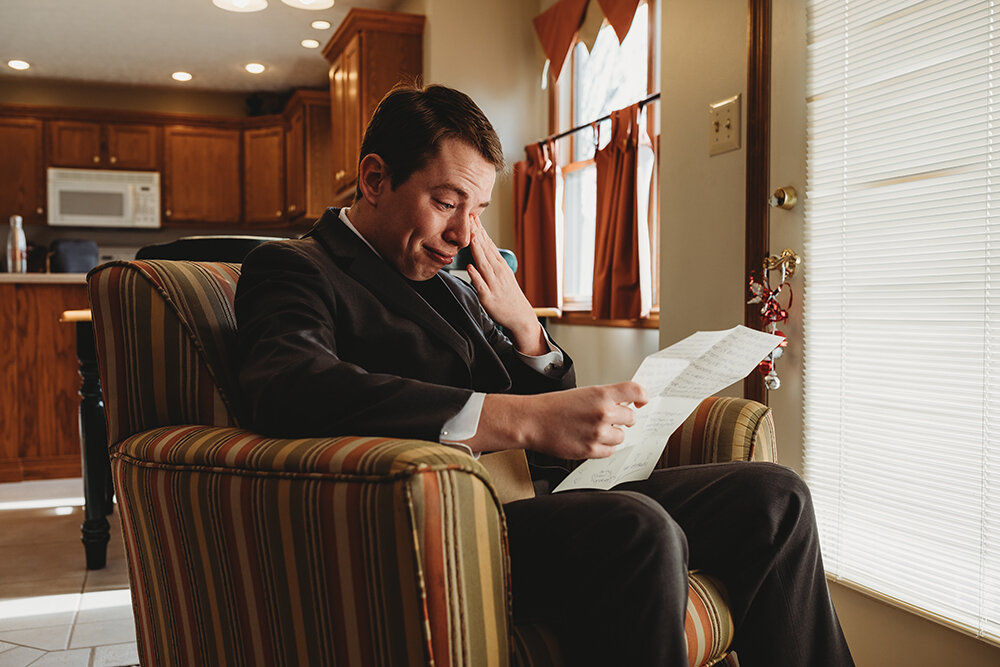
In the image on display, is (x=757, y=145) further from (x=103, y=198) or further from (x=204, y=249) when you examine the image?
(x=103, y=198)

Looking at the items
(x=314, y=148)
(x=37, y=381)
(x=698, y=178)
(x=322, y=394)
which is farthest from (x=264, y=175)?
(x=322, y=394)

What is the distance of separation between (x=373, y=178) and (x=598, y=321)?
216 centimetres

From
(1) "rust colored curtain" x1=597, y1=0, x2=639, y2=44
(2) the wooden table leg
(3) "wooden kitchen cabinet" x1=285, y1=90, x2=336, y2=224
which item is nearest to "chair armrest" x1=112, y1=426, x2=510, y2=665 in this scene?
(2) the wooden table leg

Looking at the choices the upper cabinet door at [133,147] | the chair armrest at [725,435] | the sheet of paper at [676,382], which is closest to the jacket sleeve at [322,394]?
the sheet of paper at [676,382]

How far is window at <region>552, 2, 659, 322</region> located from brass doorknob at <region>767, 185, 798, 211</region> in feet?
4.48

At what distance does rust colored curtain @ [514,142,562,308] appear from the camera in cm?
358

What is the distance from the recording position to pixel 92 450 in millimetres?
2494

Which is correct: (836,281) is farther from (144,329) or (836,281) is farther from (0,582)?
(0,582)

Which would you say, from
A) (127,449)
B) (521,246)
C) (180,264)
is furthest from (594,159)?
(127,449)

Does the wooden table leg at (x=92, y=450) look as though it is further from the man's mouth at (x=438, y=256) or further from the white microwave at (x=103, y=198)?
the white microwave at (x=103, y=198)

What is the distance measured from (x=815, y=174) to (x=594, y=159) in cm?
149

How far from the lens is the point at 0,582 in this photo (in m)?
2.37

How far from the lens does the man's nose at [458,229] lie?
1.23m

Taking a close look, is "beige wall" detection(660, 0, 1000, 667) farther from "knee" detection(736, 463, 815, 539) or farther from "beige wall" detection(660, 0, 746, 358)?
"knee" detection(736, 463, 815, 539)
